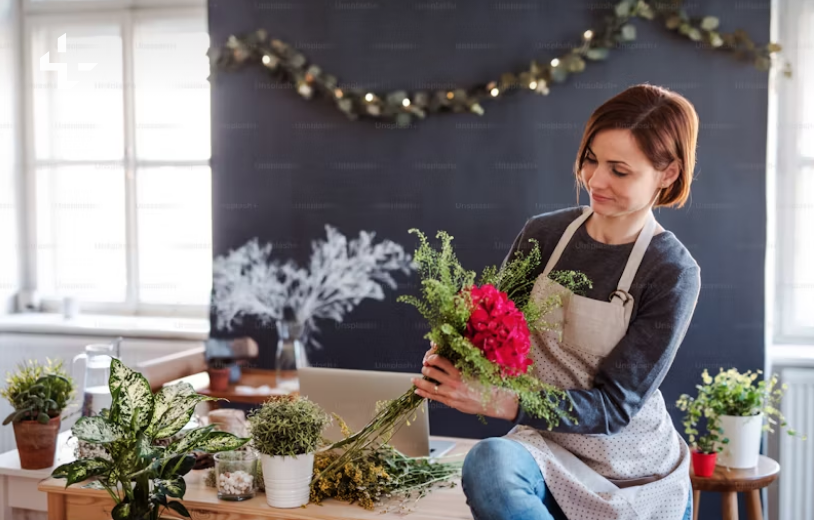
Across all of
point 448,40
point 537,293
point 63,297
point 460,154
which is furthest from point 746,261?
point 63,297

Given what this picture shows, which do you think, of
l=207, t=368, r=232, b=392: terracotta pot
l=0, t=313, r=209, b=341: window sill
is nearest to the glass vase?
l=207, t=368, r=232, b=392: terracotta pot

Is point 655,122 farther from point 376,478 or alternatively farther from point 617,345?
point 376,478

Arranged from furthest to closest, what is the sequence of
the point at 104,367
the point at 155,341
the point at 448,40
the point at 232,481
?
the point at 155,341 < the point at 448,40 < the point at 104,367 < the point at 232,481

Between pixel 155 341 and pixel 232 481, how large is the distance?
8.37 feet

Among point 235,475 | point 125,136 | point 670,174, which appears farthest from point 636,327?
point 125,136

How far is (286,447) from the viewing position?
81.5 inches

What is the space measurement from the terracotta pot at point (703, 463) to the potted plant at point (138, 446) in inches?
67.1

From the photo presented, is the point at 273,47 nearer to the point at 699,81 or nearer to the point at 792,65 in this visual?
the point at 699,81

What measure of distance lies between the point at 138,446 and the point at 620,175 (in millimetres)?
1251

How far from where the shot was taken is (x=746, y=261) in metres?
3.64

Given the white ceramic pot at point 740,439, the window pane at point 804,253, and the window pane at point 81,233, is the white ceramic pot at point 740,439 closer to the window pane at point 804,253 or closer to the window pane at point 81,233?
the window pane at point 804,253

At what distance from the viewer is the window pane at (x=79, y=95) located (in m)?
4.91

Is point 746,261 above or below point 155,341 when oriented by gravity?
above

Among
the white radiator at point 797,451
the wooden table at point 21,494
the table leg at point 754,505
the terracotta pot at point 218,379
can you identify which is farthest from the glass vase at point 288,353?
the white radiator at point 797,451
